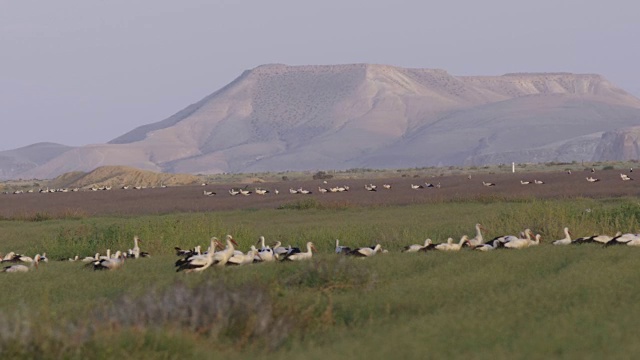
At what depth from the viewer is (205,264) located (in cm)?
1970

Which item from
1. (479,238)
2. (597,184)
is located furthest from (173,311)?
(597,184)

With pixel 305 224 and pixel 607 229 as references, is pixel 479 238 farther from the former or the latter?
pixel 305 224

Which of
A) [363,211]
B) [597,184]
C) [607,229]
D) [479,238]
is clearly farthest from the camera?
[597,184]

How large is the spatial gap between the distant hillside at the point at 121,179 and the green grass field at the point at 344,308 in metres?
82.0

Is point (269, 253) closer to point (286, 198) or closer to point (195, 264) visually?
point (195, 264)

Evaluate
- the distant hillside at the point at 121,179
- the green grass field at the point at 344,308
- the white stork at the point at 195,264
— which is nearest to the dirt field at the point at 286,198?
the white stork at the point at 195,264

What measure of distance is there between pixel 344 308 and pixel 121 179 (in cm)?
9684

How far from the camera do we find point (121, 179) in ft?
360

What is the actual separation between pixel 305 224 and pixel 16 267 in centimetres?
1476

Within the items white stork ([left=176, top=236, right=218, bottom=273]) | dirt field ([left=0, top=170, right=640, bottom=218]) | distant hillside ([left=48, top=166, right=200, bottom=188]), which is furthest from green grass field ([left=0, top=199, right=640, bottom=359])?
distant hillside ([left=48, top=166, right=200, bottom=188])

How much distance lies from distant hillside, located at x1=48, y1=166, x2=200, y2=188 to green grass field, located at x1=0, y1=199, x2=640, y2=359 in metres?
82.0

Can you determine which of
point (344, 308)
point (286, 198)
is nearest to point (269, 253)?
point (344, 308)

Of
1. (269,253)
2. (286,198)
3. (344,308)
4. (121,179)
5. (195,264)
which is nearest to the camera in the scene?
(344,308)

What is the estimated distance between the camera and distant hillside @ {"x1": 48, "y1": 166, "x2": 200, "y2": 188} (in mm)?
106000
